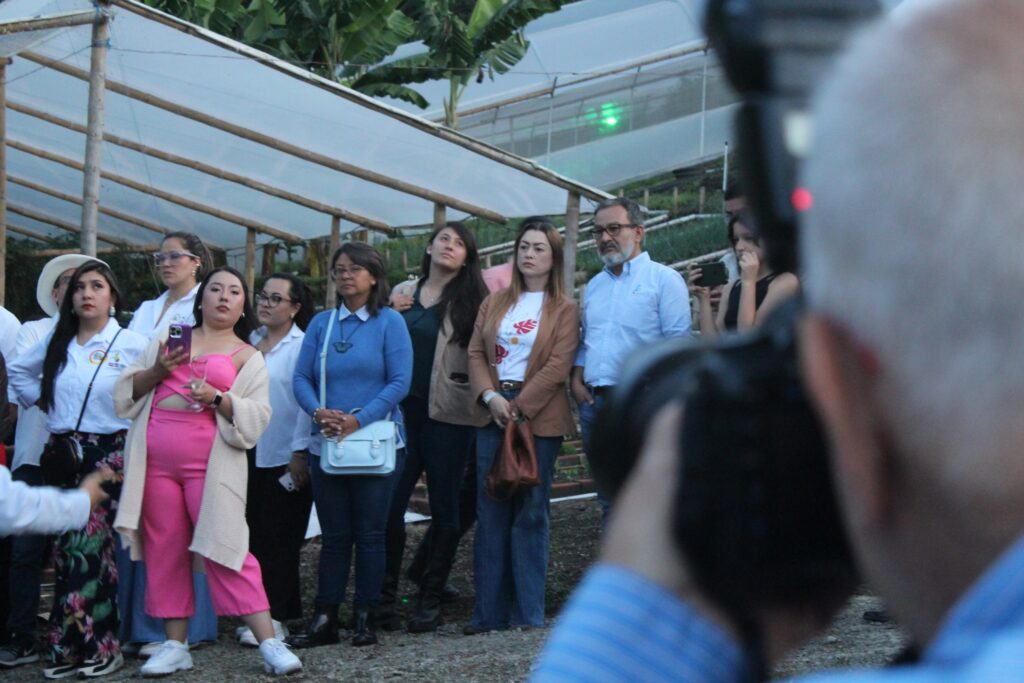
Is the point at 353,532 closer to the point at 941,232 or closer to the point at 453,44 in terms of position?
the point at 941,232

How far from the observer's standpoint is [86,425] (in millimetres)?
6590

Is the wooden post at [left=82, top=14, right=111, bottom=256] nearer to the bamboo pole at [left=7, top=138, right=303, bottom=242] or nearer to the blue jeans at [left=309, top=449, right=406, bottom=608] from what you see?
the blue jeans at [left=309, top=449, right=406, bottom=608]

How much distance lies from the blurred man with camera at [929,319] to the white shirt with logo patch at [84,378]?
20.5 feet

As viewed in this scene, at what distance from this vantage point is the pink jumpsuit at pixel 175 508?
6.39 m

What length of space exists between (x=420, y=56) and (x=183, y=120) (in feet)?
29.4

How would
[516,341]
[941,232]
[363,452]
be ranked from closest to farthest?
[941,232] → [363,452] → [516,341]

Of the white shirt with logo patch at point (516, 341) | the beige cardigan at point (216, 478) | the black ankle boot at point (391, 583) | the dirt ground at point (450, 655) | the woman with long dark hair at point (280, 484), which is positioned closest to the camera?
the dirt ground at point (450, 655)

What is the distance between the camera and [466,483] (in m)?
8.09

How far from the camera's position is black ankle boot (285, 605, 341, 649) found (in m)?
6.84

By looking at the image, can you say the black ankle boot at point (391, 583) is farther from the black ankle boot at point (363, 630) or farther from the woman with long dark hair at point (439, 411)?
the black ankle boot at point (363, 630)

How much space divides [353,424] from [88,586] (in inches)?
60.9

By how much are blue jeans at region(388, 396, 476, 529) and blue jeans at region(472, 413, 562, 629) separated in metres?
0.29

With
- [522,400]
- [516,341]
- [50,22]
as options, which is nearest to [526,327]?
[516,341]

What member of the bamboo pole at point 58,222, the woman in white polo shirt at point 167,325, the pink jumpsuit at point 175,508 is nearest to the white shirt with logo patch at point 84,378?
the woman in white polo shirt at point 167,325
